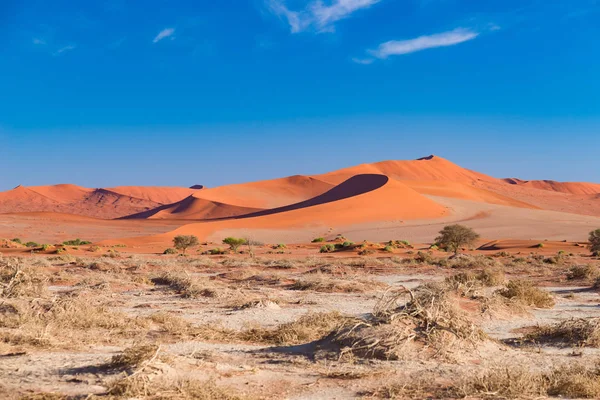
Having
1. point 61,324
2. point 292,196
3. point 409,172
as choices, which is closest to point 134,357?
point 61,324

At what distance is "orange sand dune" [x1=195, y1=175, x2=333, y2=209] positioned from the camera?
119 meters

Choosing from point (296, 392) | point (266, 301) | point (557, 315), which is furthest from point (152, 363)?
point (557, 315)

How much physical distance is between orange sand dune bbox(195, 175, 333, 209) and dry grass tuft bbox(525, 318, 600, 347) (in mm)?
104764

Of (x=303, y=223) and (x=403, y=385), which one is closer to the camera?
(x=403, y=385)

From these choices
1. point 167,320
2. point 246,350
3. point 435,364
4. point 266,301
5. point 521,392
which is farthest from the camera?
point 266,301

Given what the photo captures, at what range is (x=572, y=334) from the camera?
1004cm

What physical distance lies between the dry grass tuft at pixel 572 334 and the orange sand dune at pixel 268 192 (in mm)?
104764

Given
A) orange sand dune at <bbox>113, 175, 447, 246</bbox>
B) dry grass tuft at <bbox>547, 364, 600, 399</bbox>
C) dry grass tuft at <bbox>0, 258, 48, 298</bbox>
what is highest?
orange sand dune at <bbox>113, 175, 447, 246</bbox>

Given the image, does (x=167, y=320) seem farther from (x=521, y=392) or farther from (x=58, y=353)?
(x=521, y=392)

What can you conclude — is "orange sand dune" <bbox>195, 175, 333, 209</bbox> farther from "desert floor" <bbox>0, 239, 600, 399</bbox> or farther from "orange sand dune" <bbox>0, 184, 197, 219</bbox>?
"desert floor" <bbox>0, 239, 600, 399</bbox>

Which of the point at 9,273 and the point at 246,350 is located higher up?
the point at 9,273

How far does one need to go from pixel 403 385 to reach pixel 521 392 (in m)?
1.29

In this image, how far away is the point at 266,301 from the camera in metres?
14.4

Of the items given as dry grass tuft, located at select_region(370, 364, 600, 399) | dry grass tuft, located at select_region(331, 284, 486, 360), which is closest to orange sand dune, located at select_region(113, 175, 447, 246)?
dry grass tuft, located at select_region(331, 284, 486, 360)
